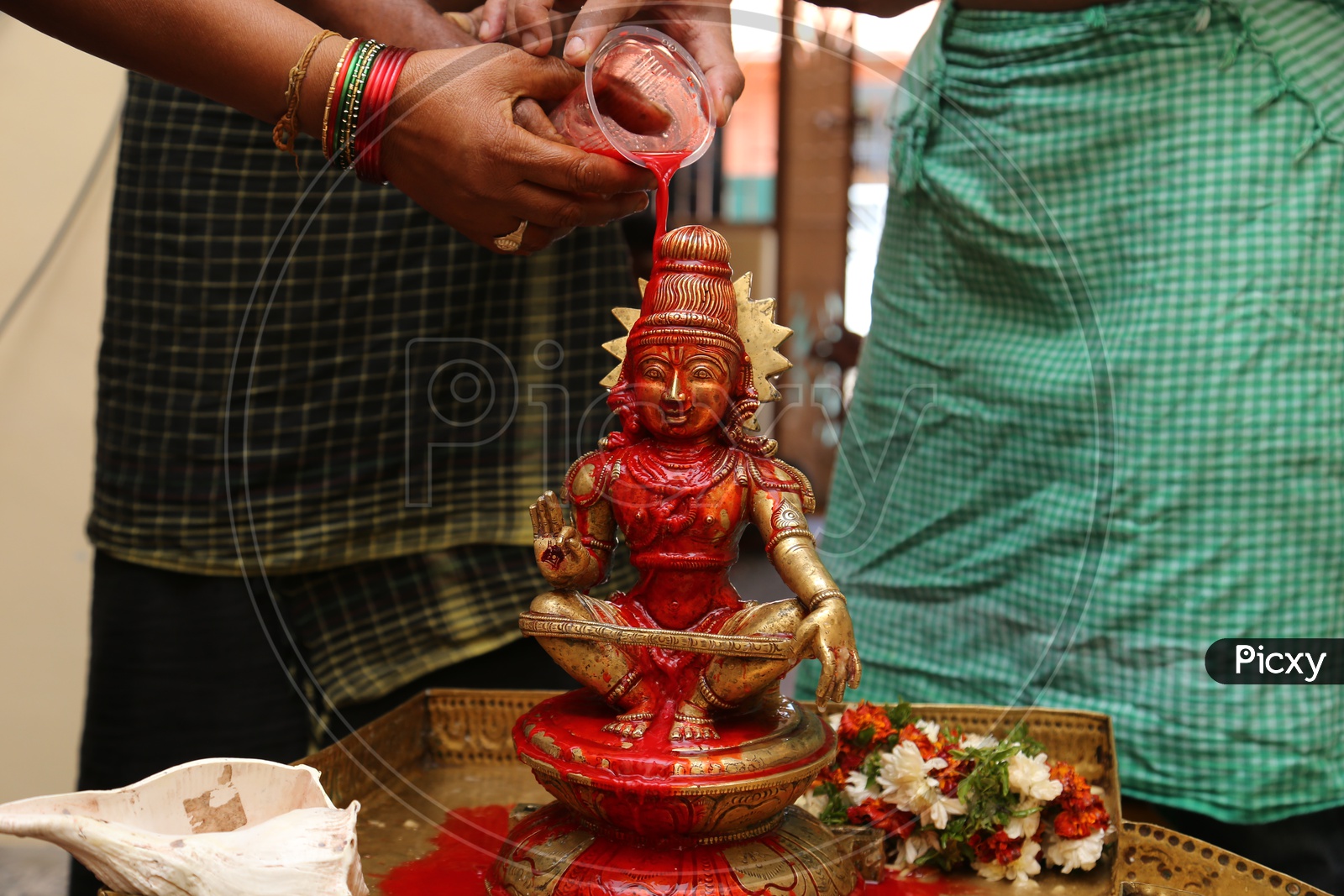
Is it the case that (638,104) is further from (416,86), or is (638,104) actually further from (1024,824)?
(1024,824)

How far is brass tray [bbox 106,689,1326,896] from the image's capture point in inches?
47.1

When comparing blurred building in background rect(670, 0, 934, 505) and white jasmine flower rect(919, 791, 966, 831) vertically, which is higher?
blurred building in background rect(670, 0, 934, 505)

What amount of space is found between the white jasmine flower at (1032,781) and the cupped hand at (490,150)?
2.62ft

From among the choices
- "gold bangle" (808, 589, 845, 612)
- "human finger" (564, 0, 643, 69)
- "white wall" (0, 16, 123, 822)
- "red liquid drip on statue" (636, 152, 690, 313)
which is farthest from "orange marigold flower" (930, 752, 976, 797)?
"white wall" (0, 16, 123, 822)

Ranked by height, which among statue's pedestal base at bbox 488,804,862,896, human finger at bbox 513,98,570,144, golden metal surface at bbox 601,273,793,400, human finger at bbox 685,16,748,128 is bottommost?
statue's pedestal base at bbox 488,804,862,896

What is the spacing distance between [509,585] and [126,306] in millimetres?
768

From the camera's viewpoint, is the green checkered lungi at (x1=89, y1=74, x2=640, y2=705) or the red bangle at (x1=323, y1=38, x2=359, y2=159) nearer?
the red bangle at (x1=323, y1=38, x2=359, y2=159)

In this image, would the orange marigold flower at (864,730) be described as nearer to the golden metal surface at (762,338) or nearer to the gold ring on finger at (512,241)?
the golden metal surface at (762,338)

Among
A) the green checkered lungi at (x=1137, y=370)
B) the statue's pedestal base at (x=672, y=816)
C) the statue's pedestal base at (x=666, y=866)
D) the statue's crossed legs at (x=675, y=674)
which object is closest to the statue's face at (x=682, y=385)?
the statue's crossed legs at (x=675, y=674)

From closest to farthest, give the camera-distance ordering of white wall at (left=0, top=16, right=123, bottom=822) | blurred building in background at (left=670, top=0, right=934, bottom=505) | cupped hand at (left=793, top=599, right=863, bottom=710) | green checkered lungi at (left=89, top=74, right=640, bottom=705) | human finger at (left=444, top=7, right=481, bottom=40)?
cupped hand at (left=793, top=599, right=863, bottom=710) < human finger at (left=444, top=7, right=481, bottom=40) < blurred building in background at (left=670, top=0, right=934, bottom=505) < green checkered lungi at (left=89, top=74, right=640, bottom=705) < white wall at (left=0, top=16, right=123, bottom=822)

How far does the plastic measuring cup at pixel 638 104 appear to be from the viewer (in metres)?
1.23

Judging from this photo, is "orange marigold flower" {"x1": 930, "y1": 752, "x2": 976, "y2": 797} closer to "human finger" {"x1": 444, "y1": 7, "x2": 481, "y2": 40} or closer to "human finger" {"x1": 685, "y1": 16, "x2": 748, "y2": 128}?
"human finger" {"x1": 685, "y1": 16, "x2": 748, "y2": 128}

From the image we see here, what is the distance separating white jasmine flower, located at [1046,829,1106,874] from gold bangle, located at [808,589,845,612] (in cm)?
43

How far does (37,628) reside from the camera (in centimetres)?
242
